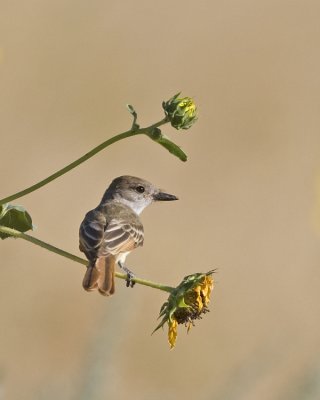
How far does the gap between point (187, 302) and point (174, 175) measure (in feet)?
46.3

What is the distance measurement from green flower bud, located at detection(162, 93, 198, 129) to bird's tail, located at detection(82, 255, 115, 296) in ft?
2.36

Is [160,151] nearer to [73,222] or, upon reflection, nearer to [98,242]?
[73,222]

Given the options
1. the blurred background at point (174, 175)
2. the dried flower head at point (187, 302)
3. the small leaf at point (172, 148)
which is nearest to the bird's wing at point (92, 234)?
the blurred background at point (174, 175)

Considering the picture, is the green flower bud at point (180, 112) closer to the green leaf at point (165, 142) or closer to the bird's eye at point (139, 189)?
the green leaf at point (165, 142)

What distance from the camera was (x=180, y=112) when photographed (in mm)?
5777

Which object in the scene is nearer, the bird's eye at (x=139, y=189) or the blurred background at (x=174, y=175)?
the bird's eye at (x=139, y=189)

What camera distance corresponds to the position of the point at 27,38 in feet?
75.3

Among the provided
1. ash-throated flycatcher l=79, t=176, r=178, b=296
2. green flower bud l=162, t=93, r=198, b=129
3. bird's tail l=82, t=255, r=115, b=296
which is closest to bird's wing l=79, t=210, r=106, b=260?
ash-throated flycatcher l=79, t=176, r=178, b=296

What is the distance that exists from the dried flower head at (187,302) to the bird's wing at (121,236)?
119 centimetres

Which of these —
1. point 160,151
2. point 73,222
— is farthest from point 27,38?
point 73,222

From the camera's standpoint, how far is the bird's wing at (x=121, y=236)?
23.2ft

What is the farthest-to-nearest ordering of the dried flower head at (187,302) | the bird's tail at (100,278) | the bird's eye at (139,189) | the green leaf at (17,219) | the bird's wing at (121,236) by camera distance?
the bird's eye at (139,189), the bird's wing at (121,236), the bird's tail at (100,278), the dried flower head at (187,302), the green leaf at (17,219)

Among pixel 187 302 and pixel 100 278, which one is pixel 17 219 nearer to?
pixel 100 278

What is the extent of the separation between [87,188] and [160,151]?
2.26 metres
